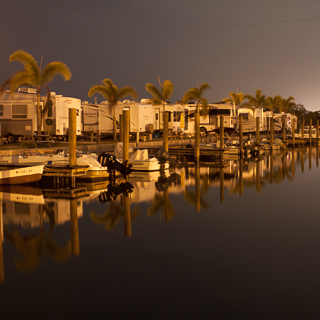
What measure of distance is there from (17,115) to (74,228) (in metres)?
24.3

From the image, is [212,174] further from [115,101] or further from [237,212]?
[115,101]

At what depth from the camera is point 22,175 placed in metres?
22.3

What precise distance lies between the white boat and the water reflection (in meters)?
0.70

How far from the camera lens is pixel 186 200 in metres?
20.1

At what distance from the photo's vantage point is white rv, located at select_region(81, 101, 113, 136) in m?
47.4

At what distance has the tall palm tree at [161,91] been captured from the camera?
53.7 metres

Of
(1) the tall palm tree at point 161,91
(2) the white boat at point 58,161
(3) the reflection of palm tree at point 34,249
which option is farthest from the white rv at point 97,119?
(3) the reflection of palm tree at point 34,249

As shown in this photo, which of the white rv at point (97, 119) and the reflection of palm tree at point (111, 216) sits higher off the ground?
the white rv at point (97, 119)

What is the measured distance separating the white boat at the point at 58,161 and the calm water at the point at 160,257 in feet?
7.01

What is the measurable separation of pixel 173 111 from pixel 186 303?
47937 mm

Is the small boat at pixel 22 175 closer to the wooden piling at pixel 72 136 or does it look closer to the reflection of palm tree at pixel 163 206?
the wooden piling at pixel 72 136

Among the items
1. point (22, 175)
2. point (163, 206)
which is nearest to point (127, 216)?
point (163, 206)

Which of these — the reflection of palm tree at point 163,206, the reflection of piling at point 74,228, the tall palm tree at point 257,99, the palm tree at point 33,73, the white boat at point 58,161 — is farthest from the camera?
the tall palm tree at point 257,99

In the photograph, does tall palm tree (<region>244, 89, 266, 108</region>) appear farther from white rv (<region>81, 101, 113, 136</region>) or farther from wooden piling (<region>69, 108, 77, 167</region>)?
wooden piling (<region>69, 108, 77, 167</region>)
